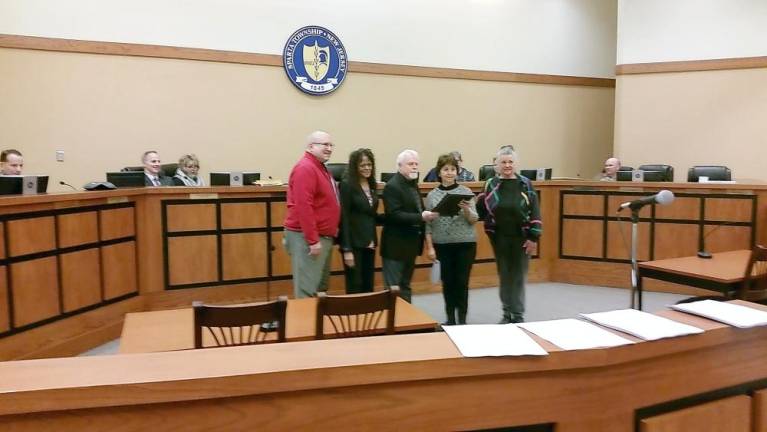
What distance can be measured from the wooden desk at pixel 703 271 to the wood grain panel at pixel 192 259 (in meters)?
3.74

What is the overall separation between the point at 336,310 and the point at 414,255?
197 centimetres

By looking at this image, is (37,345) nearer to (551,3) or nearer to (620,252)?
(620,252)

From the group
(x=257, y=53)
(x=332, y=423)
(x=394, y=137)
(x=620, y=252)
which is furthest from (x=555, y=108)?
(x=332, y=423)

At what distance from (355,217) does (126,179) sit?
2.19 m

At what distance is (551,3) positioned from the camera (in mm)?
9234

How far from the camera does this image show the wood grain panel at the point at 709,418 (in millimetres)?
1113

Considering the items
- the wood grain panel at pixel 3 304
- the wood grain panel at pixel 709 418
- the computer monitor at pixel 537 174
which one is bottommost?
the wood grain panel at pixel 3 304

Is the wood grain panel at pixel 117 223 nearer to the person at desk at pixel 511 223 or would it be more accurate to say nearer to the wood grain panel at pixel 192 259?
the wood grain panel at pixel 192 259

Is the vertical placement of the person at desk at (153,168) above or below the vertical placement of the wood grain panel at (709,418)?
above

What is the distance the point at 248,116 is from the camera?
24.7 ft

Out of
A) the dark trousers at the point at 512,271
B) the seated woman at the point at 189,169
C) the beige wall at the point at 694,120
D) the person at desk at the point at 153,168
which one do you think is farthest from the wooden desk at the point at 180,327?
the beige wall at the point at 694,120

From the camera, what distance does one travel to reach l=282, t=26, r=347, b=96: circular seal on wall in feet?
25.1

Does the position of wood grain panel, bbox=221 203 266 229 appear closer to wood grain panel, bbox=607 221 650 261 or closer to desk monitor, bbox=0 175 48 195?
desk monitor, bbox=0 175 48 195

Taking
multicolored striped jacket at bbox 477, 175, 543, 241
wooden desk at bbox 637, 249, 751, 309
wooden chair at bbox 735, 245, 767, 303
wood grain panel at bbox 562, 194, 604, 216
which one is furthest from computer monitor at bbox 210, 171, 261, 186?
wooden chair at bbox 735, 245, 767, 303
